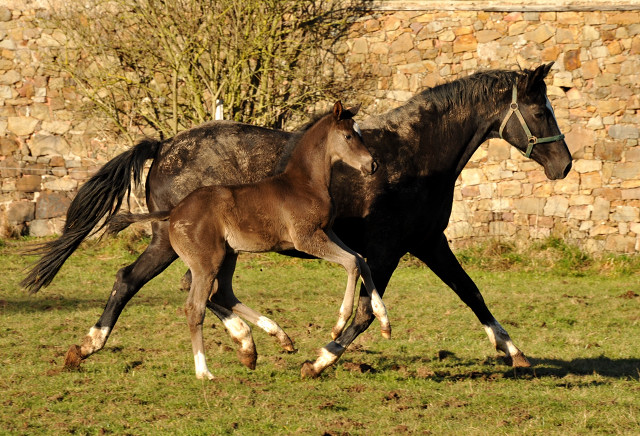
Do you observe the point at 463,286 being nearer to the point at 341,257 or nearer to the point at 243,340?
the point at 341,257

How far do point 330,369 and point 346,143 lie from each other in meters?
1.94

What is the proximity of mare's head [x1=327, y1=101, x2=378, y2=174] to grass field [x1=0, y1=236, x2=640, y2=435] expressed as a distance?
1.69 m

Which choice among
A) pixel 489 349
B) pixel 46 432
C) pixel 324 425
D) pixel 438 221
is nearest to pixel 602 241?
pixel 489 349

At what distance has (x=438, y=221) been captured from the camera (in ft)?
23.6

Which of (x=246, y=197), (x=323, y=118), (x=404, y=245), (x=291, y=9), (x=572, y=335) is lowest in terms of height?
(x=572, y=335)

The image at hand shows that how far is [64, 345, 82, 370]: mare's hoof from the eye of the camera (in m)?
6.81

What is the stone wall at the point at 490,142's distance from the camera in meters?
14.4

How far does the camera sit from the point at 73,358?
6816 millimetres

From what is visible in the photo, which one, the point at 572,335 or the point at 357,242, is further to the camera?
the point at 572,335

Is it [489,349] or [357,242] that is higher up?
[357,242]

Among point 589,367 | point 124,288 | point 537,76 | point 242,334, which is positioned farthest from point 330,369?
point 537,76

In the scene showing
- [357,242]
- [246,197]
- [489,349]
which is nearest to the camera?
[246,197]

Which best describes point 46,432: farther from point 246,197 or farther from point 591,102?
point 591,102

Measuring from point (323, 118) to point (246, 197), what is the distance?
0.91 meters
